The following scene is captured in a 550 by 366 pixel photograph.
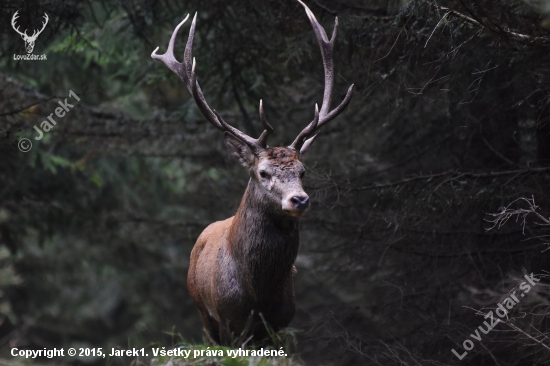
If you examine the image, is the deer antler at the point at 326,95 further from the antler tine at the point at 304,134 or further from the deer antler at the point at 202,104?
the deer antler at the point at 202,104

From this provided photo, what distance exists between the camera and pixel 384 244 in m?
8.55

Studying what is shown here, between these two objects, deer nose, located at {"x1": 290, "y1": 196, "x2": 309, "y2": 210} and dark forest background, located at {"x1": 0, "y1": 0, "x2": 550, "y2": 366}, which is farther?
dark forest background, located at {"x1": 0, "y1": 0, "x2": 550, "y2": 366}

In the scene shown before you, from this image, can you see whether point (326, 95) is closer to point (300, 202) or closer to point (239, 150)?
point (239, 150)

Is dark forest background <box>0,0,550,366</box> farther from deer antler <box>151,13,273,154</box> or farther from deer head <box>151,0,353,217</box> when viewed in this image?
deer head <box>151,0,353,217</box>

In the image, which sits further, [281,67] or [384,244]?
[281,67]

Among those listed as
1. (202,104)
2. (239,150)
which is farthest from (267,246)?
(202,104)

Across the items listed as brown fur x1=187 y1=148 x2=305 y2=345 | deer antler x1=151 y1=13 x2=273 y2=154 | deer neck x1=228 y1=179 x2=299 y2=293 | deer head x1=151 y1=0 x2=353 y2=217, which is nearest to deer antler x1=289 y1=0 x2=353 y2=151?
deer head x1=151 y1=0 x2=353 y2=217

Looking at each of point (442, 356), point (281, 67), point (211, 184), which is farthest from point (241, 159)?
point (211, 184)

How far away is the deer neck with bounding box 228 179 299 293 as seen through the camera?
6262mm

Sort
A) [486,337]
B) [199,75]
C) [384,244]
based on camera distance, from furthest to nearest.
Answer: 1. [199,75]
2. [384,244]
3. [486,337]

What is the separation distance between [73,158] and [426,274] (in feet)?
35.4

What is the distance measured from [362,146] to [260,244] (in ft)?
20.6

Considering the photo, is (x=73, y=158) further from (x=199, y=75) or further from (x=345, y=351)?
(x=345, y=351)

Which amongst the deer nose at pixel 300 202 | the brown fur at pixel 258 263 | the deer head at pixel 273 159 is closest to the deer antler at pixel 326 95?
the deer head at pixel 273 159
